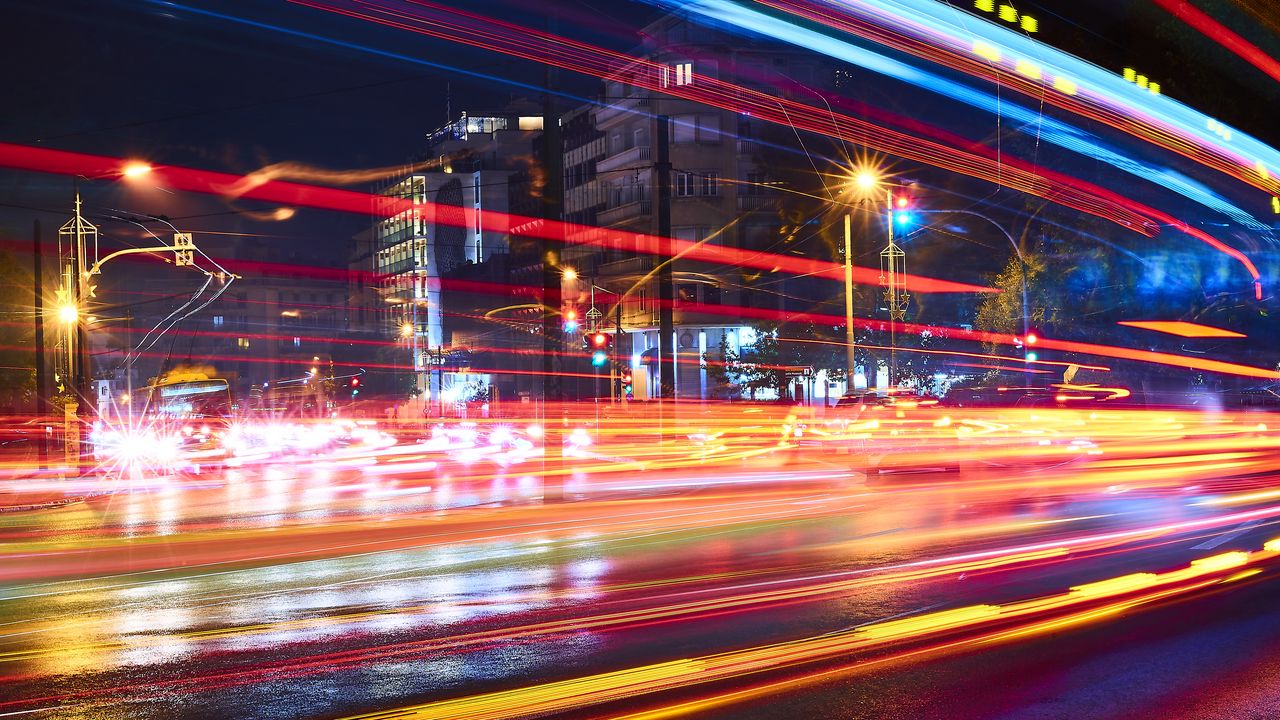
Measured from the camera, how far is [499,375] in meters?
88.8

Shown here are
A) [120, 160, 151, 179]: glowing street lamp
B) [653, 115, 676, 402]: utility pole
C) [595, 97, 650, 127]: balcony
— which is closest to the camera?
[653, 115, 676, 402]: utility pole

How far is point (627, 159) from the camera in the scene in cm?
7062

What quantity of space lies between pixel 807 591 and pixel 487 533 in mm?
6995

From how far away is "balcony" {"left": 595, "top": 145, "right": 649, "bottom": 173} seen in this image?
2702 inches

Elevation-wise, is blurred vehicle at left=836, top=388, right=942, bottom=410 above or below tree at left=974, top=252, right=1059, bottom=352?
below

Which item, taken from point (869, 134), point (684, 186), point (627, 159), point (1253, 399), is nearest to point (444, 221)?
point (627, 159)

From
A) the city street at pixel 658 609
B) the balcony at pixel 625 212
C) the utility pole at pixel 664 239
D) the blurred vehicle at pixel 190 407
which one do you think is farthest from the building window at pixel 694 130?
the city street at pixel 658 609

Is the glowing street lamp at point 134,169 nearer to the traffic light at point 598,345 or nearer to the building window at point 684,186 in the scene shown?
the traffic light at point 598,345

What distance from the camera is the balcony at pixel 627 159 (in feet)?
225

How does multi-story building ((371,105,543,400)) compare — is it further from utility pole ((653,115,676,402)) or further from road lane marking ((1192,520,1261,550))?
road lane marking ((1192,520,1261,550))

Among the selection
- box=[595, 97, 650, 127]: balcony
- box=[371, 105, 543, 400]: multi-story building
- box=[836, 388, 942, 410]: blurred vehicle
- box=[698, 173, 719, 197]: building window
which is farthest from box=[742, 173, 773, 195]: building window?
box=[836, 388, 942, 410]: blurred vehicle

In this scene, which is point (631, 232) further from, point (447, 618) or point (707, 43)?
point (447, 618)

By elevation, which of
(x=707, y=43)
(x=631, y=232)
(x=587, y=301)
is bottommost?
(x=587, y=301)

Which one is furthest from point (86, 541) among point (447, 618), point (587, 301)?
point (587, 301)
